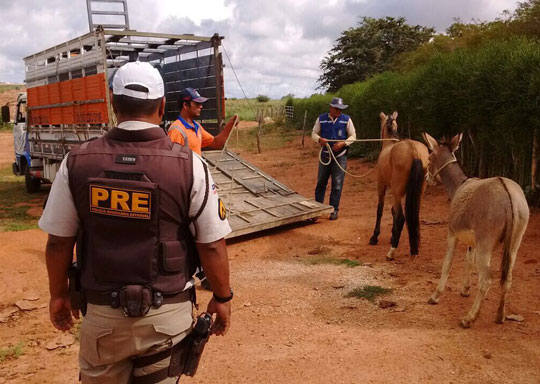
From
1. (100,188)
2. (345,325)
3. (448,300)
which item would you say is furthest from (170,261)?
(448,300)

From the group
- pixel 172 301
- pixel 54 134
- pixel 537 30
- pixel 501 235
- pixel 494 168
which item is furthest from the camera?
pixel 537 30

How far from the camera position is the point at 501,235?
160 inches

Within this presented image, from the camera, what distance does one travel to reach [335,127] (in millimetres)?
8297

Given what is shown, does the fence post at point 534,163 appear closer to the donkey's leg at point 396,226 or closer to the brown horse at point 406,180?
the brown horse at point 406,180

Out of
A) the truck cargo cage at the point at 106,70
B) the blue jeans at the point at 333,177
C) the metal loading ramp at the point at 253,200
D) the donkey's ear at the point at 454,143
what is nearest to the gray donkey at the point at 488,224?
the donkey's ear at the point at 454,143

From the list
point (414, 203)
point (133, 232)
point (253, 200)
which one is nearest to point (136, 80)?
point (133, 232)

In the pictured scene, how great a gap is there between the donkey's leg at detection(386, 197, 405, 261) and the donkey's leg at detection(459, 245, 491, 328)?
7.31 feet

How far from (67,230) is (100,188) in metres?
0.29

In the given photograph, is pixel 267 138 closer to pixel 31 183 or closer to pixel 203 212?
pixel 31 183

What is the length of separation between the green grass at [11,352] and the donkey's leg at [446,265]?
13.4 ft

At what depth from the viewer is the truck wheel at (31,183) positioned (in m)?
12.9

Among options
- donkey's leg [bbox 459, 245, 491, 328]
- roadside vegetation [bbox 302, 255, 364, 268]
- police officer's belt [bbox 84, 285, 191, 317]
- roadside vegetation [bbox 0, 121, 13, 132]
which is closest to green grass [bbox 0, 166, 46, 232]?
roadside vegetation [bbox 302, 255, 364, 268]

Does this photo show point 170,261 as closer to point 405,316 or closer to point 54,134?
point 405,316

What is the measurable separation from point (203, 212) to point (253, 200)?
633 cm
